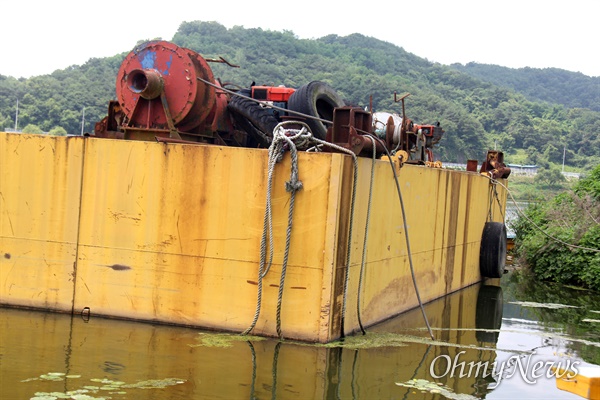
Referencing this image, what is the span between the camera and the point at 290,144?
25.1ft

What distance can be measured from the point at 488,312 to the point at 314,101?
4130 mm

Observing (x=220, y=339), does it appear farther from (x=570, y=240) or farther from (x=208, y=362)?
(x=570, y=240)

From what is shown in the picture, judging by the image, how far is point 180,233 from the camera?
8.12m

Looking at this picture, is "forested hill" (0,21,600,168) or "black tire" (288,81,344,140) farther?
"forested hill" (0,21,600,168)

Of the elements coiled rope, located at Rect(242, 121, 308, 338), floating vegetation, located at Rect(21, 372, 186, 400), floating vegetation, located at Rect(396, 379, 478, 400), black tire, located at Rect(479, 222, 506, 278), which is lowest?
floating vegetation, located at Rect(396, 379, 478, 400)

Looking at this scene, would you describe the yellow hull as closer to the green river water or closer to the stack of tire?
the green river water

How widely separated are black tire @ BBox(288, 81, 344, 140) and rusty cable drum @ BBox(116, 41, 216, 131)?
165 cm

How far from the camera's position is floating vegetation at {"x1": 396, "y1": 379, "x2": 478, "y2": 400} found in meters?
6.82

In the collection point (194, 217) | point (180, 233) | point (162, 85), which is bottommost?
point (180, 233)

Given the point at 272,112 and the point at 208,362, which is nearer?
the point at 208,362

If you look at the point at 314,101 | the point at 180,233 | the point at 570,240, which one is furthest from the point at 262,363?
the point at 570,240

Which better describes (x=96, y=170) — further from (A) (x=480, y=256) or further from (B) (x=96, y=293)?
(A) (x=480, y=256)

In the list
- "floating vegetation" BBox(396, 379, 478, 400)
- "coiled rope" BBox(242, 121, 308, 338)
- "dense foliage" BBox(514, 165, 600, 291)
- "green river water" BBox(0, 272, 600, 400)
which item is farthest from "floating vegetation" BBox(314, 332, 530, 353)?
"dense foliage" BBox(514, 165, 600, 291)

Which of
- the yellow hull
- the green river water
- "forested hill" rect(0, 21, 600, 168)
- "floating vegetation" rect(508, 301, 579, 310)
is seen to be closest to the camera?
the green river water
